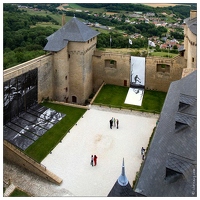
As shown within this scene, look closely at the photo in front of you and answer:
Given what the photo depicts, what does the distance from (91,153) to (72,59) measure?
1209 centimetres

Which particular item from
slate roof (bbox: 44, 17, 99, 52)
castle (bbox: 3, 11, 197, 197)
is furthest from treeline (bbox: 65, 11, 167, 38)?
slate roof (bbox: 44, 17, 99, 52)

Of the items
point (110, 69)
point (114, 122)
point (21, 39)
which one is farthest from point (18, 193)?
point (21, 39)

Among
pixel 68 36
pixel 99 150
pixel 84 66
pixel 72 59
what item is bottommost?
pixel 99 150

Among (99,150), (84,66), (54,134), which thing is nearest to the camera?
(99,150)

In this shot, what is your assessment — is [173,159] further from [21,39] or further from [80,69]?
[21,39]

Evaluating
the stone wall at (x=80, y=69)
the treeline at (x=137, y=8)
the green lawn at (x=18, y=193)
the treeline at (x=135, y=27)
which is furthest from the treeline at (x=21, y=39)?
the green lawn at (x=18, y=193)

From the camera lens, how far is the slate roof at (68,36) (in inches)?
1079

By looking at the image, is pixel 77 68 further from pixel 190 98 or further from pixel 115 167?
pixel 190 98

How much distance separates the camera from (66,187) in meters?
17.6

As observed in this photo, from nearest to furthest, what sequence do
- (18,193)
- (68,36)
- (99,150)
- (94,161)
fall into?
(18,193), (94,161), (99,150), (68,36)

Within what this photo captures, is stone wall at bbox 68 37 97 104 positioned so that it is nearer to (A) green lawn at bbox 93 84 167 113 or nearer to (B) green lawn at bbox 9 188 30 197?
(A) green lawn at bbox 93 84 167 113

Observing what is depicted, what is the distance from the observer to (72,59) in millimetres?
29109

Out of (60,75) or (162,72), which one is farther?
(162,72)

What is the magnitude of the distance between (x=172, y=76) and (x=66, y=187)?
1907 cm
